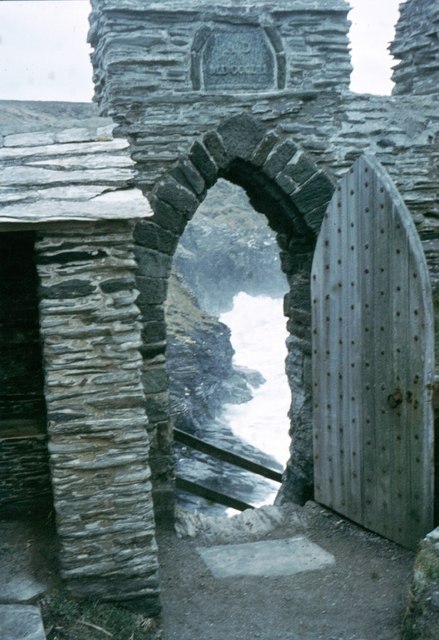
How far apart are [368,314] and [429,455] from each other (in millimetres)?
1078

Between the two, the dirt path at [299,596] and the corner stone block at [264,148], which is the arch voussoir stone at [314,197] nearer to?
the corner stone block at [264,148]

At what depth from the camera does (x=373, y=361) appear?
5.30 metres

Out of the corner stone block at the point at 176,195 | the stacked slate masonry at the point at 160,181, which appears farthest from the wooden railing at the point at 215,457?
the corner stone block at the point at 176,195

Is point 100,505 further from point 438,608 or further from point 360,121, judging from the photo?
point 360,121

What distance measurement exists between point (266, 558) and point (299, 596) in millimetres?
620

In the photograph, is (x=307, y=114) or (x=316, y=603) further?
(x=307, y=114)

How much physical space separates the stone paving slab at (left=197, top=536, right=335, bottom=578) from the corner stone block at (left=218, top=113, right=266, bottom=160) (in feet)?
9.93

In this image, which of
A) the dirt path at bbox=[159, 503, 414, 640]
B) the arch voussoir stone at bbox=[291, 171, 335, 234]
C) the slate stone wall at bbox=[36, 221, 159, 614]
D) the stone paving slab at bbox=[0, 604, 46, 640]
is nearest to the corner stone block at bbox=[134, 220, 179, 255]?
the arch voussoir stone at bbox=[291, 171, 335, 234]

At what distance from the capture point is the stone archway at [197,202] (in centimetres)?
558

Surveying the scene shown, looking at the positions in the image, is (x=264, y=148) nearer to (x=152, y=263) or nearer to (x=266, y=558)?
(x=152, y=263)

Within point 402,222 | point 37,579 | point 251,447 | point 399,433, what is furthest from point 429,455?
point 251,447

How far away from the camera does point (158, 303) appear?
18.4 ft

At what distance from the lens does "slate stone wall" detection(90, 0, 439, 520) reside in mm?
5562

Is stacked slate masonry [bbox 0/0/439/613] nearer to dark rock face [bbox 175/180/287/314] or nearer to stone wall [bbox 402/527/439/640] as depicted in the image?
stone wall [bbox 402/527/439/640]
